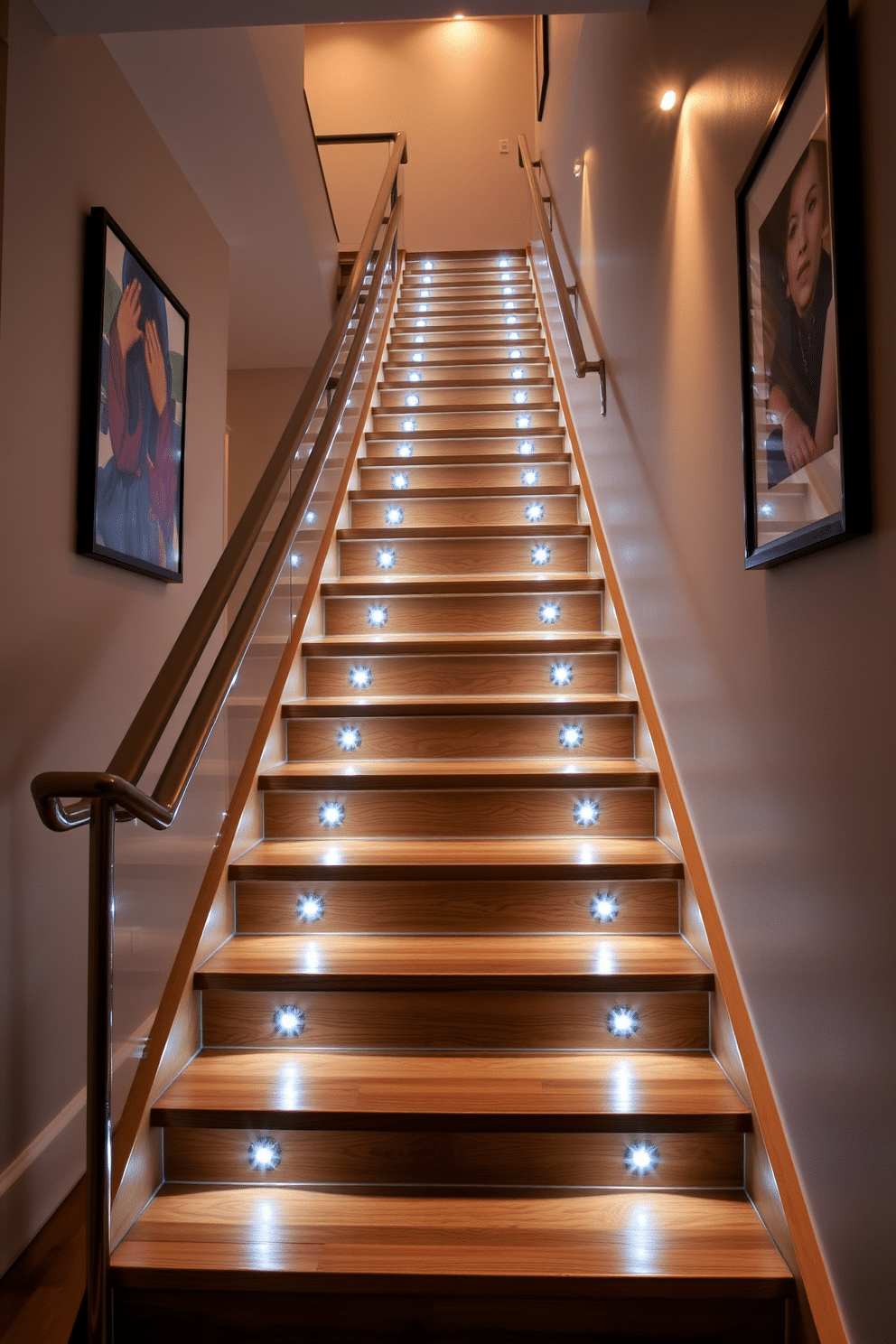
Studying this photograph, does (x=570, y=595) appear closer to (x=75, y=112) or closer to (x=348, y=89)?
(x=75, y=112)

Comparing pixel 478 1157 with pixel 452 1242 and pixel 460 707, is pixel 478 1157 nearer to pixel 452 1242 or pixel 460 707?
pixel 452 1242

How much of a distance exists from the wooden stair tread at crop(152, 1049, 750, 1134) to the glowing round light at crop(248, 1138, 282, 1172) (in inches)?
1.9

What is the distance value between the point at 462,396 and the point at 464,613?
2.09 metres

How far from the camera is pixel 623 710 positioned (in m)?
2.89

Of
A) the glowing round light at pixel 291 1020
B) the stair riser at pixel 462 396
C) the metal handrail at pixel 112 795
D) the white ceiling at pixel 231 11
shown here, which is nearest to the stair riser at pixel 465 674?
the metal handrail at pixel 112 795

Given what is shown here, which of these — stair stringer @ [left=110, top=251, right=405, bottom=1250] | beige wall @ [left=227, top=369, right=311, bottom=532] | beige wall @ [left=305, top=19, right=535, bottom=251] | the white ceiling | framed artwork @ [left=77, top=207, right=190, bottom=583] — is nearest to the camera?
stair stringer @ [left=110, top=251, right=405, bottom=1250]

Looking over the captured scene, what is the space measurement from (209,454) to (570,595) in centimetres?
162

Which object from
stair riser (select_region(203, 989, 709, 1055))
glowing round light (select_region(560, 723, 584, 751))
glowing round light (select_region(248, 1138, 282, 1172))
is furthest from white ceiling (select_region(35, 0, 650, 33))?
glowing round light (select_region(248, 1138, 282, 1172))

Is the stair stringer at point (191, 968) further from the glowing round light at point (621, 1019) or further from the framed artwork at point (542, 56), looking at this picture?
the framed artwork at point (542, 56)

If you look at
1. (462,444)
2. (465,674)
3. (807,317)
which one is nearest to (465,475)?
(462,444)

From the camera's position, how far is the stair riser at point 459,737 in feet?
9.47

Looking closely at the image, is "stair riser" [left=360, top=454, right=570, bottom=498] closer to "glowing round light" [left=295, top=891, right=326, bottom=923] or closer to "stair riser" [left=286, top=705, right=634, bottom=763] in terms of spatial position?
"stair riser" [left=286, top=705, right=634, bottom=763]

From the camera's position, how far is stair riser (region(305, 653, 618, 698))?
314 cm

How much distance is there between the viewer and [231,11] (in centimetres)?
234
